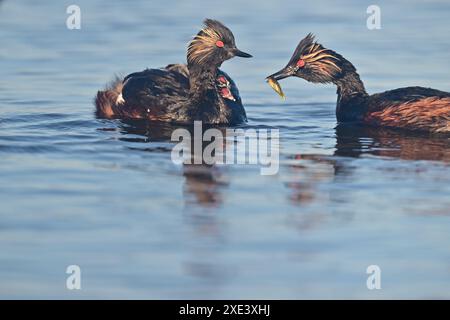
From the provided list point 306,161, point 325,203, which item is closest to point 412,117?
point 306,161

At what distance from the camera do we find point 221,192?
A: 1140 centimetres

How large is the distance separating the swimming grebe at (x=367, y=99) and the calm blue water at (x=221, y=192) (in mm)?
266

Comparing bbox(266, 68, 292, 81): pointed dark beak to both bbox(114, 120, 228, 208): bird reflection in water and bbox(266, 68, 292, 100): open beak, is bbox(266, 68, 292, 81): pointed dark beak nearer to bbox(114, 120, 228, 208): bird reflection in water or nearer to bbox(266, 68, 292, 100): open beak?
bbox(266, 68, 292, 100): open beak

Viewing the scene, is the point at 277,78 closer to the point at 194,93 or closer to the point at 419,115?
the point at 194,93

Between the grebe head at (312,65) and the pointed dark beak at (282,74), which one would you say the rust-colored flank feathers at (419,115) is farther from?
the pointed dark beak at (282,74)

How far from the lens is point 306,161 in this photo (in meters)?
12.9

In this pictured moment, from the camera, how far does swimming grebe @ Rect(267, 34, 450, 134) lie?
14.4 metres

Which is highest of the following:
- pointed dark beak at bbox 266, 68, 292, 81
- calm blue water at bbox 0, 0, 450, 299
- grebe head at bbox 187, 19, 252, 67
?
grebe head at bbox 187, 19, 252, 67

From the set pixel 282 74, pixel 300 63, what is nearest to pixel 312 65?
pixel 300 63

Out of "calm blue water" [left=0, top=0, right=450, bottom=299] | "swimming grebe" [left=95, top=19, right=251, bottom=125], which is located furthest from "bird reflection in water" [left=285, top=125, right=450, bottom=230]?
"swimming grebe" [left=95, top=19, right=251, bottom=125]

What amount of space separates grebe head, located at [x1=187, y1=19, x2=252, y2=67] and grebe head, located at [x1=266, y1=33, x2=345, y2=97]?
0.62m

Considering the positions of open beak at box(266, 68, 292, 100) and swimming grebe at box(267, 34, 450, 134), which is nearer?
swimming grebe at box(267, 34, 450, 134)

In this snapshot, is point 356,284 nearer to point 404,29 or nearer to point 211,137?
point 211,137
